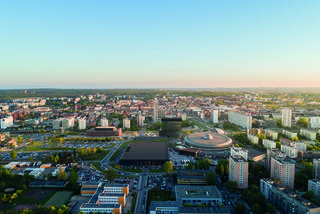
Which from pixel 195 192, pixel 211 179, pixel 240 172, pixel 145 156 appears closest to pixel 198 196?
pixel 195 192

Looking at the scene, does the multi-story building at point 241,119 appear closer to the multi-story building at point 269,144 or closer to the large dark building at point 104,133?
the multi-story building at point 269,144

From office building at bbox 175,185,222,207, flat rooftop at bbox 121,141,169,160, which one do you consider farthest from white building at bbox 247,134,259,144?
Result: office building at bbox 175,185,222,207

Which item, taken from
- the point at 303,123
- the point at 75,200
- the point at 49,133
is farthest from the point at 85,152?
the point at 303,123

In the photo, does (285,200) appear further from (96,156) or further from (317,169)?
(96,156)

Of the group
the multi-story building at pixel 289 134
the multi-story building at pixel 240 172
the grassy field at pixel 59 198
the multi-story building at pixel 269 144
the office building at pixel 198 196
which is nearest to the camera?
the office building at pixel 198 196

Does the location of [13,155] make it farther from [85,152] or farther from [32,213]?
[32,213]

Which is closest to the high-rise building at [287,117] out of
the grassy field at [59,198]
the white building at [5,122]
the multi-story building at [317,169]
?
the multi-story building at [317,169]

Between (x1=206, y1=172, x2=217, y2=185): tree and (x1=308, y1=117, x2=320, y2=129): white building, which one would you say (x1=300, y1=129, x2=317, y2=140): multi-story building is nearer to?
(x1=308, y1=117, x2=320, y2=129): white building
